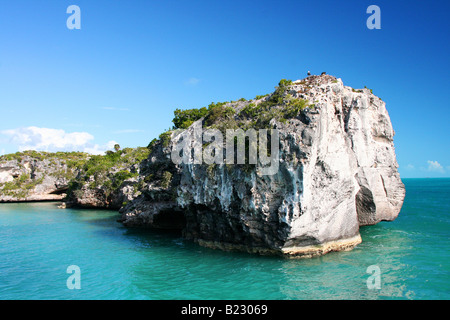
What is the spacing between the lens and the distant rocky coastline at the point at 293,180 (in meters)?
19.2

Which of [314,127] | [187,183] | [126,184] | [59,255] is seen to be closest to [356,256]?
[314,127]

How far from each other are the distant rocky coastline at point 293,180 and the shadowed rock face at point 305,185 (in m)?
0.07

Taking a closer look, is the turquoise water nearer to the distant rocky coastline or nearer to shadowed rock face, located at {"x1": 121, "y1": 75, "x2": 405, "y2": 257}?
shadowed rock face, located at {"x1": 121, "y1": 75, "x2": 405, "y2": 257}

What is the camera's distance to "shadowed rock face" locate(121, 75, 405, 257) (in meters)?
19.0

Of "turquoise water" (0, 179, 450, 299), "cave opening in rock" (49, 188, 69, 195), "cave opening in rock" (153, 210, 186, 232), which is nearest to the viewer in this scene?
"turquoise water" (0, 179, 450, 299)

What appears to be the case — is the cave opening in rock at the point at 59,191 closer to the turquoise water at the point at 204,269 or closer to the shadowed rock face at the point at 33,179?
the shadowed rock face at the point at 33,179

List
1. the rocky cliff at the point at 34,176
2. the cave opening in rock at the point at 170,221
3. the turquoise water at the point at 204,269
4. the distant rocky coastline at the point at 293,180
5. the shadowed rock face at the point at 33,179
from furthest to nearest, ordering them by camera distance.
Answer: the rocky cliff at the point at 34,176 → the shadowed rock face at the point at 33,179 → the cave opening in rock at the point at 170,221 → the distant rocky coastline at the point at 293,180 → the turquoise water at the point at 204,269

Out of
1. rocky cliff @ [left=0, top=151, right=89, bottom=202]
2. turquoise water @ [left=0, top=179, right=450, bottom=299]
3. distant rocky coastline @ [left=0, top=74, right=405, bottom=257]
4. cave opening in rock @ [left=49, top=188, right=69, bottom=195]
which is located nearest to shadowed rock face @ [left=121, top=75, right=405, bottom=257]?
distant rocky coastline @ [left=0, top=74, right=405, bottom=257]

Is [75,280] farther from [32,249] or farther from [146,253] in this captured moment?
[32,249]

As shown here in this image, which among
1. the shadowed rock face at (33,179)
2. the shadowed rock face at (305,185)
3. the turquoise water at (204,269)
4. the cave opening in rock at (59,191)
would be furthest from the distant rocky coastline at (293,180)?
the cave opening in rock at (59,191)

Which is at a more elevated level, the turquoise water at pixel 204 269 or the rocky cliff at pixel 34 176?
the rocky cliff at pixel 34 176

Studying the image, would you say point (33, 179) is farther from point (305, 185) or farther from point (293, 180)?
point (305, 185)

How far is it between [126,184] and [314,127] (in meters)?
30.5

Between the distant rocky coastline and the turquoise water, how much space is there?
1528 millimetres
